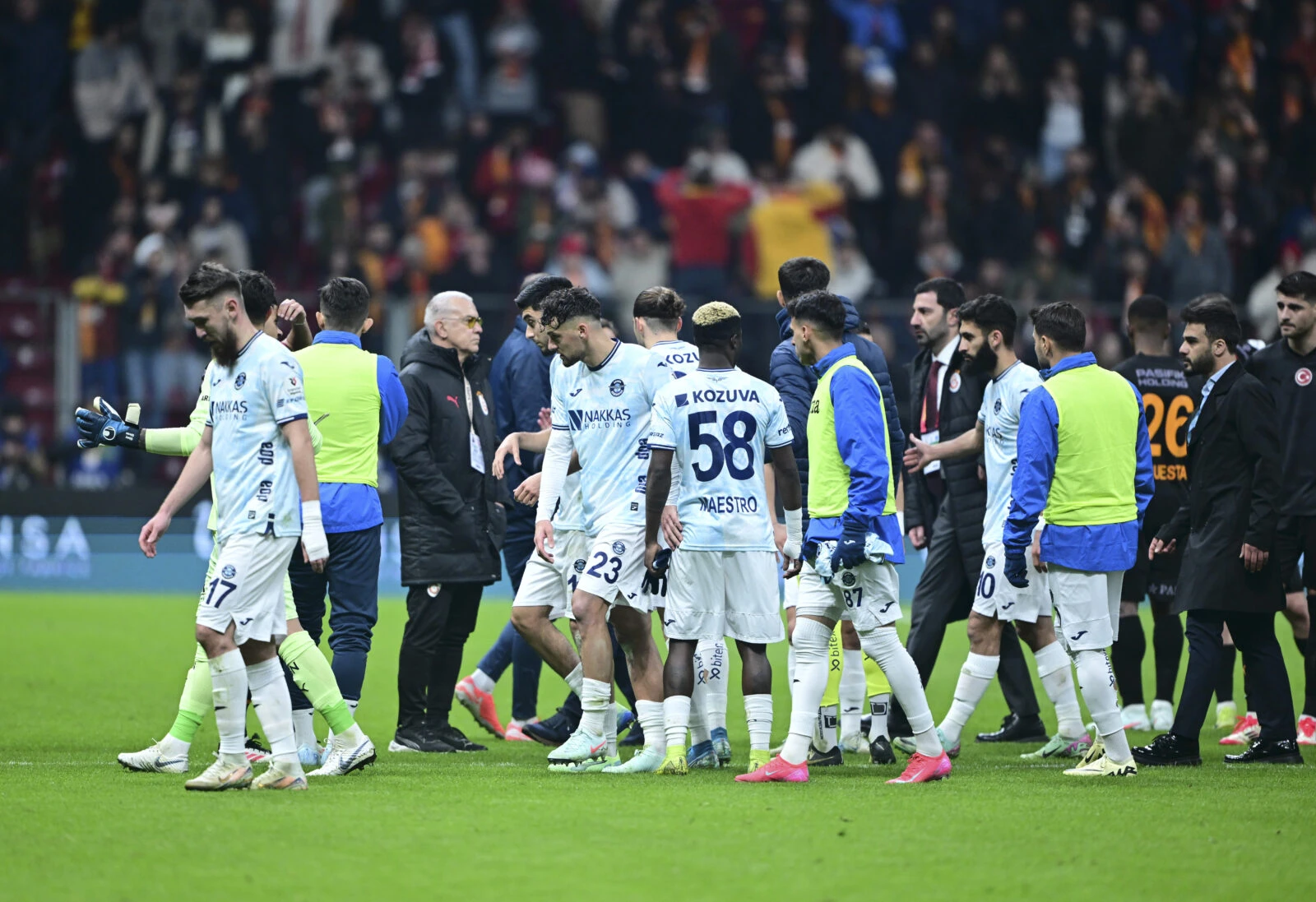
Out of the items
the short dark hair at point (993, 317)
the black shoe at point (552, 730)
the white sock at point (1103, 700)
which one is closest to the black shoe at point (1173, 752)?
the white sock at point (1103, 700)

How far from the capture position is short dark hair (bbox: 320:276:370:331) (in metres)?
9.16

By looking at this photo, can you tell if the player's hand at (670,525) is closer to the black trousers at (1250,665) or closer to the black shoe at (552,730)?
the black shoe at (552,730)

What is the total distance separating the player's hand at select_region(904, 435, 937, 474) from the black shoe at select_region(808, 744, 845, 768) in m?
1.64

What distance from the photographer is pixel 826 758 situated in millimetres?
9039

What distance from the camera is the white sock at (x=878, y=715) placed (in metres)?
9.22

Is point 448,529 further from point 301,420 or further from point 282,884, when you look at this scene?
point 282,884

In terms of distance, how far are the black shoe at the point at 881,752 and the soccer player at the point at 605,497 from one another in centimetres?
126

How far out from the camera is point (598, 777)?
826 centimetres

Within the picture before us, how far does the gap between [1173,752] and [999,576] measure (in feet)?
4.19

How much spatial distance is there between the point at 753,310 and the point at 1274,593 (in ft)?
33.8

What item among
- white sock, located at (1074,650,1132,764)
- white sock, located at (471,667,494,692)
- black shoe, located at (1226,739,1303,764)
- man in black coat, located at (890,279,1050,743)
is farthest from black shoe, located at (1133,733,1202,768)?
white sock, located at (471,667,494,692)

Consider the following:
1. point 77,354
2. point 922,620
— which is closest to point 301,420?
point 922,620

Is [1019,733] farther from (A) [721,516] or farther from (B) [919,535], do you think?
(A) [721,516]

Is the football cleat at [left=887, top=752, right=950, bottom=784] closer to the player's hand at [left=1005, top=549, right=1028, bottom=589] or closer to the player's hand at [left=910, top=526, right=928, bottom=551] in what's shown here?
the player's hand at [left=1005, top=549, right=1028, bottom=589]
